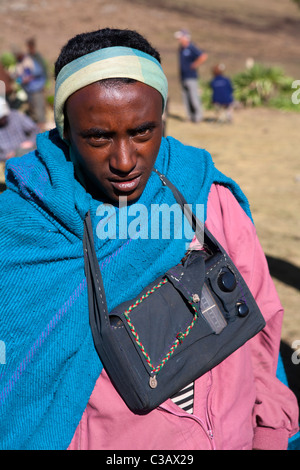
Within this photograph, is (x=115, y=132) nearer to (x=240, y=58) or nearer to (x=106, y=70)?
(x=106, y=70)

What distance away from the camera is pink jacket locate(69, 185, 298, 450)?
178 cm

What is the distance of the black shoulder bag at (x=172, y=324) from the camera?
→ 165 cm

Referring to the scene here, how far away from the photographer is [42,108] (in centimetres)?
1373

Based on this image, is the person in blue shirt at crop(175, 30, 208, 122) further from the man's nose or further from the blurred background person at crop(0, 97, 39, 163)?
the man's nose

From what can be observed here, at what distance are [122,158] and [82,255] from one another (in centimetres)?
33

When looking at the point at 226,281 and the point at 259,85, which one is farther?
the point at 259,85

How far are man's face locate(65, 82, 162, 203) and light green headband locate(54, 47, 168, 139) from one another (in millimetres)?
22

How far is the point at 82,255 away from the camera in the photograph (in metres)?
1.77

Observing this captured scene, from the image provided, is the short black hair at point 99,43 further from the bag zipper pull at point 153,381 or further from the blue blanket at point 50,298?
the bag zipper pull at point 153,381

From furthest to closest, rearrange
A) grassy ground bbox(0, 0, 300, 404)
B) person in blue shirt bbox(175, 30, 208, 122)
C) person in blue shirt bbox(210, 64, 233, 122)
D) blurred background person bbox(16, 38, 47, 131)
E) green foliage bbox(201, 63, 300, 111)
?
green foliage bbox(201, 63, 300, 111)
person in blue shirt bbox(210, 64, 233, 122)
person in blue shirt bbox(175, 30, 208, 122)
blurred background person bbox(16, 38, 47, 131)
grassy ground bbox(0, 0, 300, 404)

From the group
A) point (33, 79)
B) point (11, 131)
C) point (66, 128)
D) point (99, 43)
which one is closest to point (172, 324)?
point (66, 128)

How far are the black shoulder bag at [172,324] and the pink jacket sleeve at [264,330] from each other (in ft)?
0.61

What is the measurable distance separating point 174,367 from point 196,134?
38.9 feet

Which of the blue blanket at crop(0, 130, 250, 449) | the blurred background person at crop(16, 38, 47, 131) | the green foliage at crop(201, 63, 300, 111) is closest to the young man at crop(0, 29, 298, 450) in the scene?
the blue blanket at crop(0, 130, 250, 449)
